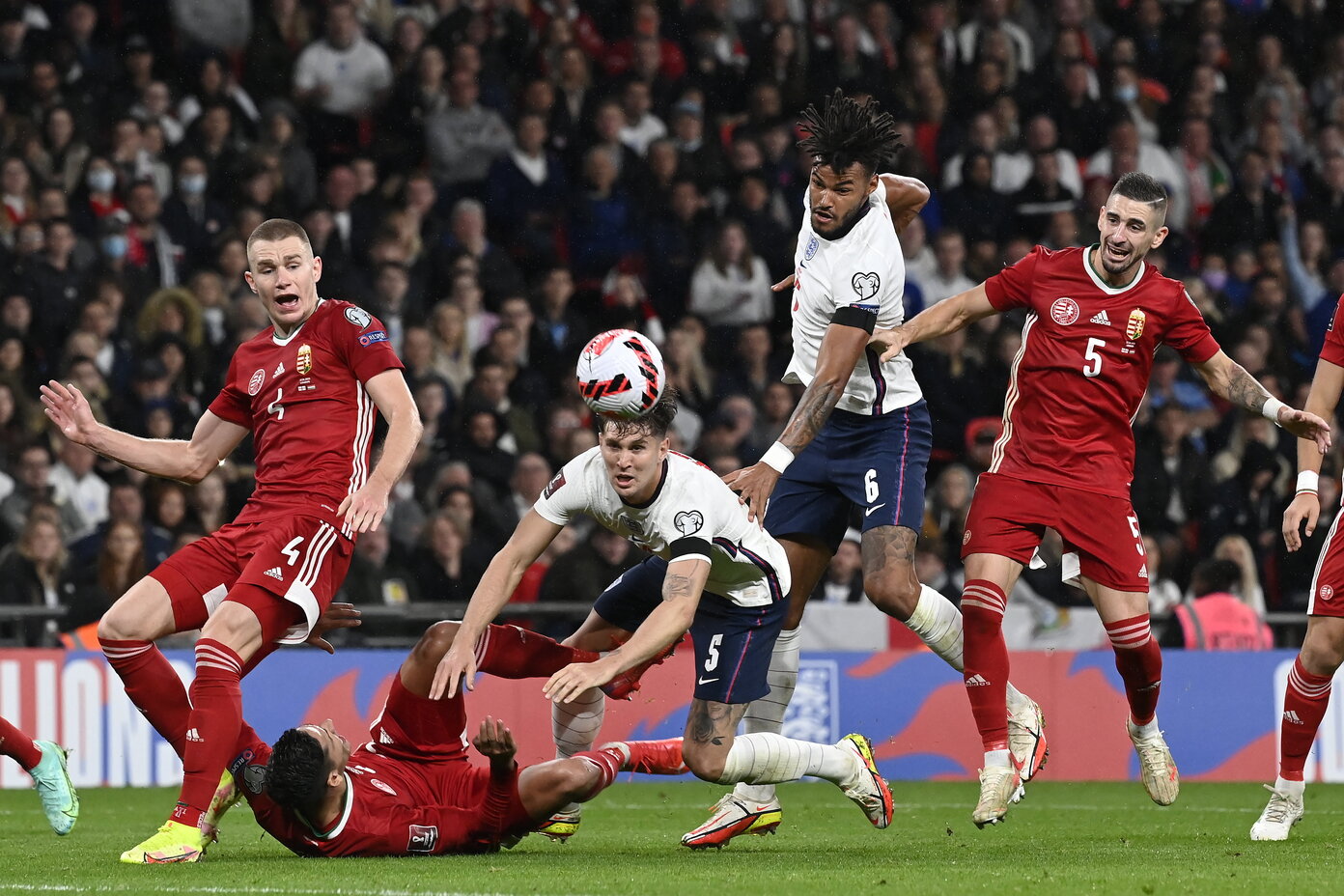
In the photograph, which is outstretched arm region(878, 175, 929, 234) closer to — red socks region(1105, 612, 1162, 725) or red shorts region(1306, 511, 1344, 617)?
red socks region(1105, 612, 1162, 725)

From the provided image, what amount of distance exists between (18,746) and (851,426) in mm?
4173

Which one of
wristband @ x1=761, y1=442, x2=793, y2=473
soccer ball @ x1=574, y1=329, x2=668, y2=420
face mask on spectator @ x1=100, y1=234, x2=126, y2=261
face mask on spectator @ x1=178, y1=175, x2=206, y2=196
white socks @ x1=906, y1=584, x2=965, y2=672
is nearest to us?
soccer ball @ x1=574, y1=329, x2=668, y2=420

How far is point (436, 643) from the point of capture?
7688 millimetres

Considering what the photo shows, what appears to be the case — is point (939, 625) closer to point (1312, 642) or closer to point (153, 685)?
point (1312, 642)

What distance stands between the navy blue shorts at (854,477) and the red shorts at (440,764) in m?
2.16

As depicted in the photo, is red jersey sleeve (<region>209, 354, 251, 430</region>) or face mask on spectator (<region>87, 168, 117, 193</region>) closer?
red jersey sleeve (<region>209, 354, 251, 430</region>)

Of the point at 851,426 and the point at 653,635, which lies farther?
the point at 851,426

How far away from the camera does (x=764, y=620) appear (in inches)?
→ 320

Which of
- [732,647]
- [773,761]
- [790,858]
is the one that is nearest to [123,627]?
[732,647]

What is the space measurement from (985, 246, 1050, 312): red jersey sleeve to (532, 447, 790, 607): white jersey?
196 cm

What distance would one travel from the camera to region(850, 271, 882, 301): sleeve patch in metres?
8.79

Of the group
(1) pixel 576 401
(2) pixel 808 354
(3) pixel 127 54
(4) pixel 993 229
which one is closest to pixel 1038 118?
(4) pixel 993 229

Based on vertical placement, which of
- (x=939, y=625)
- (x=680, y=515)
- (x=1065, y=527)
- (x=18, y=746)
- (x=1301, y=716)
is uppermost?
(x=680, y=515)

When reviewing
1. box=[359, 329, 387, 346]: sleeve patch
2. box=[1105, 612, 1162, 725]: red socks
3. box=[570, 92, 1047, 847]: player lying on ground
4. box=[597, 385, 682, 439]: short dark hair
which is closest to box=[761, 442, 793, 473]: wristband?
box=[570, 92, 1047, 847]: player lying on ground
